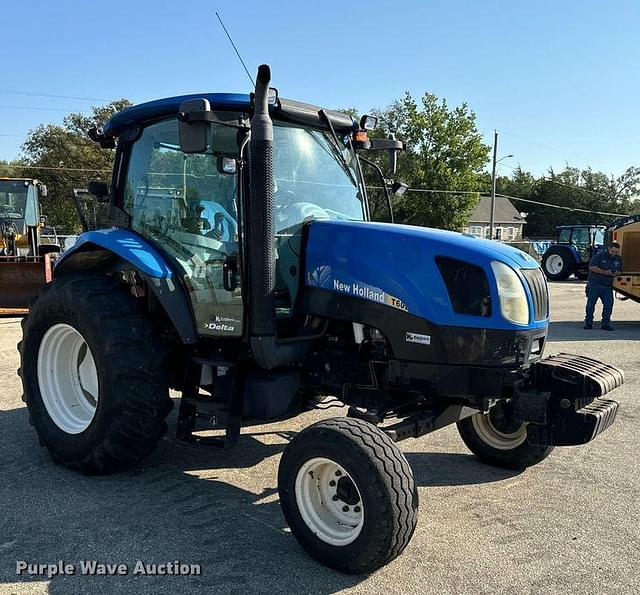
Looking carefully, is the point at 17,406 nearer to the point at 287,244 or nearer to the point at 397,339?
the point at 287,244

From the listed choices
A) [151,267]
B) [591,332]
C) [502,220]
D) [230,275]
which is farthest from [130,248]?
[502,220]

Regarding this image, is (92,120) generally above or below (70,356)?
above

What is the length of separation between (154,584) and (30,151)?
4202 centimetres

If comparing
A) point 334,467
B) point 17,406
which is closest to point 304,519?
point 334,467

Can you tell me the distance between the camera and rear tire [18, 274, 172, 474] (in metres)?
3.78

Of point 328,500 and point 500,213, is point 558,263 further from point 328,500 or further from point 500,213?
point 500,213

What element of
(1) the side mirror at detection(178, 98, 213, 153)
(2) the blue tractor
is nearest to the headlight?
(2) the blue tractor

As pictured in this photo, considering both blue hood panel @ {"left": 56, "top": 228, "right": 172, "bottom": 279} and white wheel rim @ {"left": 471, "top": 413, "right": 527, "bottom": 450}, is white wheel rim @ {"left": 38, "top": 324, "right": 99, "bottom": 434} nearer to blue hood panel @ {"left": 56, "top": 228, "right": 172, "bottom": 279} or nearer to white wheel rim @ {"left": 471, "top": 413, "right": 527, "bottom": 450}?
blue hood panel @ {"left": 56, "top": 228, "right": 172, "bottom": 279}

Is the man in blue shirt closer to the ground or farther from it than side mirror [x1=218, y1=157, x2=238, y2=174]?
closer to the ground

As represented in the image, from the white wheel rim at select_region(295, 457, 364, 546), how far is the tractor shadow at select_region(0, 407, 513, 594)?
18 cm

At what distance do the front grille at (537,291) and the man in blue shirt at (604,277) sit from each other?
26.5 ft

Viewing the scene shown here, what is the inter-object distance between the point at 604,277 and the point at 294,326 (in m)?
8.79

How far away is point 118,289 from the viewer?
13.6 feet

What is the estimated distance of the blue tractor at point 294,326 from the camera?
3.14 metres
